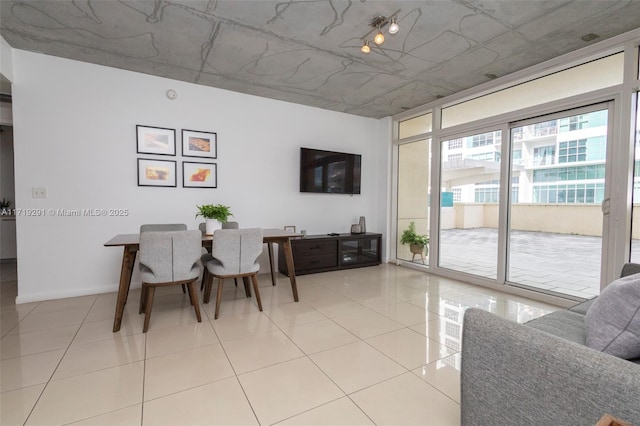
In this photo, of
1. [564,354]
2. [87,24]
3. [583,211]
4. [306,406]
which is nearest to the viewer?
[564,354]

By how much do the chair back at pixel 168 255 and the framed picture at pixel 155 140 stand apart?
5.54 feet

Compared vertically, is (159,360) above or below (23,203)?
below

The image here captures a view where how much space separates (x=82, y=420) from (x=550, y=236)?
4.28 metres

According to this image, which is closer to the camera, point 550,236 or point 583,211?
point 583,211

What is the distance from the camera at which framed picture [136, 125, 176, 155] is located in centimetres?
354

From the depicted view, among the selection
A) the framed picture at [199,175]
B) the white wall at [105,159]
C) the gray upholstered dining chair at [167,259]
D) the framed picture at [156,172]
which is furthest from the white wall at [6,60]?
the gray upholstered dining chair at [167,259]

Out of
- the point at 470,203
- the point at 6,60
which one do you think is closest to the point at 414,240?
the point at 470,203

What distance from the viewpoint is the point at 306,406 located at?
1.54 meters

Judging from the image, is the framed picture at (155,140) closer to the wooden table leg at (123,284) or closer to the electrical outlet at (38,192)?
the electrical outlet at (38,192)

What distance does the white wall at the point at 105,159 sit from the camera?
3.11 meters

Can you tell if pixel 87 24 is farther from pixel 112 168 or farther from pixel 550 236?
pixel 550 236


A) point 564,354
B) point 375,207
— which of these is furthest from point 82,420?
point 375,207

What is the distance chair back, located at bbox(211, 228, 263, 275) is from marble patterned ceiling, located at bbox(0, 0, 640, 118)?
1874 mm

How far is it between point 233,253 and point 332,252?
6.79 ft
